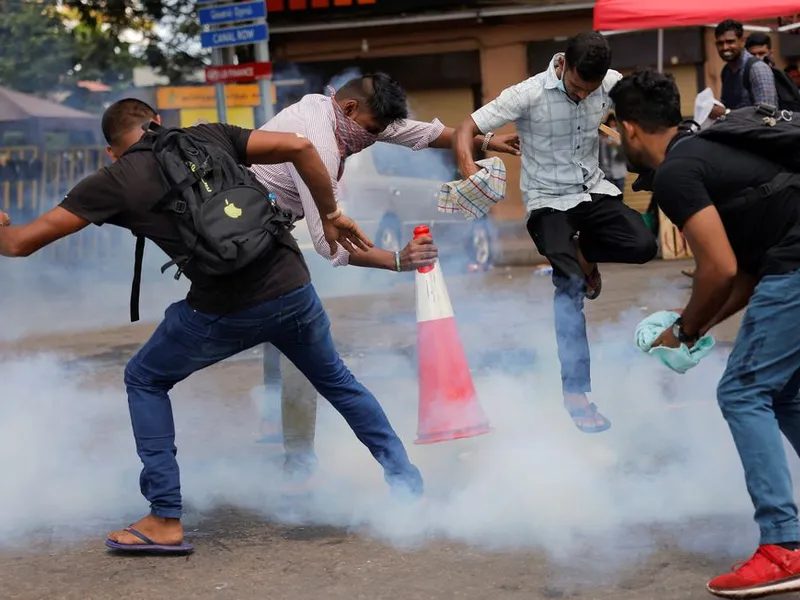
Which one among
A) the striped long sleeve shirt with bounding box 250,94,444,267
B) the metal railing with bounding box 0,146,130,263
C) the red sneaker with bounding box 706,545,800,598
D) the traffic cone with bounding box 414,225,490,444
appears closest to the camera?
the red sneaker with bounding box 706,545,800,598

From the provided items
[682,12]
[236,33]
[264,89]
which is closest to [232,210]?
[682,12]

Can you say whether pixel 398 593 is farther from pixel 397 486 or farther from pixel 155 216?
pixel 155 216

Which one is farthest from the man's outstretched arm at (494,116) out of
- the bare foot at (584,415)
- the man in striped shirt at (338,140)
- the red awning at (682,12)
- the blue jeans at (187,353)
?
the red awning at (682,12)

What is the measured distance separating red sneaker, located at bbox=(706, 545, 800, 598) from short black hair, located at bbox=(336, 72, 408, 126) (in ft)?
6.98

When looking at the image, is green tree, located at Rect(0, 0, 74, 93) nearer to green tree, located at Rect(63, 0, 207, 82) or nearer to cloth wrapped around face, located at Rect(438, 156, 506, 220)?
green tree, located at Rect(63, 0, 207, 82)

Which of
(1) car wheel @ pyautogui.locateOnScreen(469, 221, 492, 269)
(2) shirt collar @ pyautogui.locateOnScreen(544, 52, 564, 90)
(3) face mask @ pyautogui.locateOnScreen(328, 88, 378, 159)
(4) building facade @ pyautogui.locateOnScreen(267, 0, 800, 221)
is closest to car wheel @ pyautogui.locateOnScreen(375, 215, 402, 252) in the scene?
(1) car wheel @ pyautogui.locateOnScreen(469, 221, 492, 269)

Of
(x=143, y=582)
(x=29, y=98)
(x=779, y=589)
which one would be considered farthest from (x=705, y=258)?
(x=29, y=98)

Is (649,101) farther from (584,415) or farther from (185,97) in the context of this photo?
(185,97)

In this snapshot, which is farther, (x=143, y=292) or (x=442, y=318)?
(x=143, y=292)

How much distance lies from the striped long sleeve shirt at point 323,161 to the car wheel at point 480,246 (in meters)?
8.03

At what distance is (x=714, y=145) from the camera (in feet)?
10.9

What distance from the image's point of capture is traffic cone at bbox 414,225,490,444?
5.00 metres

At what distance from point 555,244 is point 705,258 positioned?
6.18 feet

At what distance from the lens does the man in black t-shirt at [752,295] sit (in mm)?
3213
